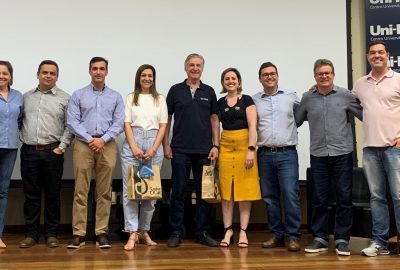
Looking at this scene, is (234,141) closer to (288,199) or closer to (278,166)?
(278,166)

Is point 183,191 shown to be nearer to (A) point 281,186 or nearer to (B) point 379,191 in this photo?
(A) point 281,186

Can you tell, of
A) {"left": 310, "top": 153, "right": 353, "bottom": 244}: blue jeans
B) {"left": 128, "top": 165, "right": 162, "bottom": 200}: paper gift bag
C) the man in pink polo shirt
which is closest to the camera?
the man in pink polo shirt

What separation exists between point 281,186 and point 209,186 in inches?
22.1

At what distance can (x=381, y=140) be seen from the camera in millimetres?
3131

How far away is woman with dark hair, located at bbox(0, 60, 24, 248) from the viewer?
348cm

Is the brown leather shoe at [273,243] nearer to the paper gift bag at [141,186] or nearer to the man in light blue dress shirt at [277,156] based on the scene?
the man in light blue dress shirt at [277,156]

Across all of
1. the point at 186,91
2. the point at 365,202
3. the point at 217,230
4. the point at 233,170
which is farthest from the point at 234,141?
the point at 365,202

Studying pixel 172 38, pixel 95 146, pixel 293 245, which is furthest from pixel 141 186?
pixel 172 38

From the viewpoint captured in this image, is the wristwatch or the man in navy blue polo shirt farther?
the man in navy blue polo shirt

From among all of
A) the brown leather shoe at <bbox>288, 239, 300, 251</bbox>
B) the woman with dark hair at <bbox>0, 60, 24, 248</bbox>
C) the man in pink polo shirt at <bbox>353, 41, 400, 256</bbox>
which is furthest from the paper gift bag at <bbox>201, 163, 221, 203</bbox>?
the woman with dark hair at <bbox>0, 60, 24, 248</bbox>

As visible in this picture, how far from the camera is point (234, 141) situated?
3.54 metres

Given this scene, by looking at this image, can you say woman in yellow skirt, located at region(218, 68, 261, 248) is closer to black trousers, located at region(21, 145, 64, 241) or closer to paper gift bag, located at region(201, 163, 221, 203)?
paper gift bag, located at region(201, 163, 221, 203)

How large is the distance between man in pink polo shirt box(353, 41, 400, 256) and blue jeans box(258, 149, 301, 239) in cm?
54

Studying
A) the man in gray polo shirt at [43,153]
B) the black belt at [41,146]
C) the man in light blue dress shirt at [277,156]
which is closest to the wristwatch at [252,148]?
the man in light blue dress shirt at [277,156]
